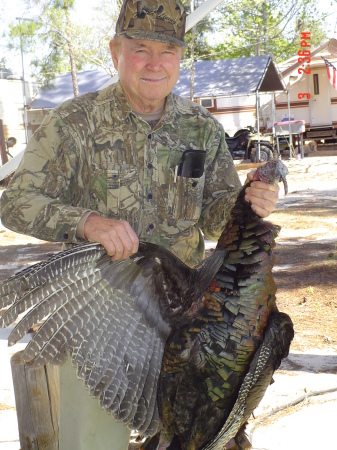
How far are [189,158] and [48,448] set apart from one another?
5.86ft

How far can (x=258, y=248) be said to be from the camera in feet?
8.20

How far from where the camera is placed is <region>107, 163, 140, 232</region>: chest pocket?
2877 mm

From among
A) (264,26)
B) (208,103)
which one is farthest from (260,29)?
(208,103)

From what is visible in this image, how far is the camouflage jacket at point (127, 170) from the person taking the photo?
276cm

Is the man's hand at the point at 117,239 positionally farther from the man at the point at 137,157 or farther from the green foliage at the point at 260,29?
the green foliage at the point at 260,29

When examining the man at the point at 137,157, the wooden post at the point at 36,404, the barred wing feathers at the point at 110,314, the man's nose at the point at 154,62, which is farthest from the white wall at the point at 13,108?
the barred wing feathers at the point at 110,314

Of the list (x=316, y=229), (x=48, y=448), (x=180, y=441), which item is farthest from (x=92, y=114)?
(x=316, y=229)

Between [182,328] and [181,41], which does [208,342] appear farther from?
[181,41]

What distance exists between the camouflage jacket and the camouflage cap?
0.98ft

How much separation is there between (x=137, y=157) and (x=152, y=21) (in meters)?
0.62

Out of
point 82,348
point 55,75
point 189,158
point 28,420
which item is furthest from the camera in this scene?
point 55,75

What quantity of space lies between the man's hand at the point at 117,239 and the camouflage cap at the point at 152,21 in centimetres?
92

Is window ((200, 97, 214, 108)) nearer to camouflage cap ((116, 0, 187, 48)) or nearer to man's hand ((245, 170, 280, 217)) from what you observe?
camouflage cap ((116, 0, 187, 48))

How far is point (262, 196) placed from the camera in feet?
8.14
